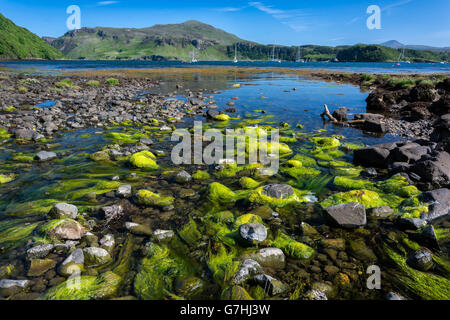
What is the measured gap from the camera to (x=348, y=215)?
4.65 metres

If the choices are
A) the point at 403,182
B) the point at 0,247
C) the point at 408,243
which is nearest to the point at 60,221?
the point at 0,247

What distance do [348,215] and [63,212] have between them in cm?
→ 550

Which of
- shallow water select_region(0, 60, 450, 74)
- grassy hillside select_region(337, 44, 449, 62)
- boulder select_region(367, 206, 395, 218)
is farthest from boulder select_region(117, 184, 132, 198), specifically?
grassy hillside select_region(337, 44, 449, 62)

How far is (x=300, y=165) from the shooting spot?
7688mm

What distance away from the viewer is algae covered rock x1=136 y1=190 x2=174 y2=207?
204 inches

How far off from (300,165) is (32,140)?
32.6ft

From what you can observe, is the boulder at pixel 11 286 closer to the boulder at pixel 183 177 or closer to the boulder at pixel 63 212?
the boulder at pixel 63 212

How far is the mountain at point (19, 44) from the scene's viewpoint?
99875mm

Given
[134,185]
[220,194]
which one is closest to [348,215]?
[220,194]

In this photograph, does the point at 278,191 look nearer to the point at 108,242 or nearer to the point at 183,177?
the point at 183,177

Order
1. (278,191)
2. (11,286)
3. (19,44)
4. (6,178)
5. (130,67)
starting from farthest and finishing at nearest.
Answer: (19,44)
(130,67)
(6,178)
(278,191)
(11,286)

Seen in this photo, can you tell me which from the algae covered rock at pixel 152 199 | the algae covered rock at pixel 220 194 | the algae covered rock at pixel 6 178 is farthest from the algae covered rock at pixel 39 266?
the algae covered rock at pixel 6 178

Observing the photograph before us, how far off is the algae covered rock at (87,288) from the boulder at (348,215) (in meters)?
3.94

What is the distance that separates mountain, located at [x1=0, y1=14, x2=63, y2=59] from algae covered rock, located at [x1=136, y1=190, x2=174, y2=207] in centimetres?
13079
